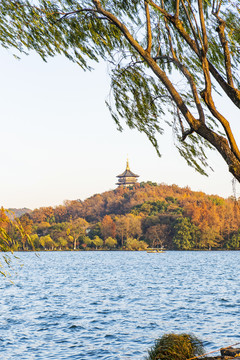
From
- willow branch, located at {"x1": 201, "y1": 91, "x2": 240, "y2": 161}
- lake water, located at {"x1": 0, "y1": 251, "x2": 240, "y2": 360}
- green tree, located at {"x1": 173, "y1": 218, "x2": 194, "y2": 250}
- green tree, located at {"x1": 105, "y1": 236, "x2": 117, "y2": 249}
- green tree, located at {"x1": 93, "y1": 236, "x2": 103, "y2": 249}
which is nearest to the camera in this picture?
willow branch, located at {"x1": 201, "y1": 91, "x2": 240, "y2": 161}

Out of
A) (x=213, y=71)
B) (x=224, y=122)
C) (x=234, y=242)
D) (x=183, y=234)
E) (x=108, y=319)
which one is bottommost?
(x=108, y=319)

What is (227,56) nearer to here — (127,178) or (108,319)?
(108,319)

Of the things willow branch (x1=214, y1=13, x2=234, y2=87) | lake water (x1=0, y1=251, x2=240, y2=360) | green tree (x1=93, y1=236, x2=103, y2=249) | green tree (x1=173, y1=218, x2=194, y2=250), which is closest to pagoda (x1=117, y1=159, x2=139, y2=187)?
green tree (x1=93, y1=236, x2=103, y2=249)

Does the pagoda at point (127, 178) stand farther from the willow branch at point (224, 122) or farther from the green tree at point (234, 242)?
the willow branch at point (224, 122)

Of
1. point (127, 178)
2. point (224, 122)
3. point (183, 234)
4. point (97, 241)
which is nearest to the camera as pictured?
point (224, 122)

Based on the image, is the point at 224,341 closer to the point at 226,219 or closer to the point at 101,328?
the point at 101,328

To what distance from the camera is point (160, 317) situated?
71.0 feet

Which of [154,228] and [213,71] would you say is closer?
[213,71]

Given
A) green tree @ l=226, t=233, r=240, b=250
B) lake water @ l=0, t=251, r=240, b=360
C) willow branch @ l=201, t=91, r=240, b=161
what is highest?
green tree @ l=226, t=233, r=240, b=250

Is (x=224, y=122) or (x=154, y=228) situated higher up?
(x=154, y=228)

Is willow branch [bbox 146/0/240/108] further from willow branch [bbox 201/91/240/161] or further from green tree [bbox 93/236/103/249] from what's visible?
green tree [bbox 93/236/103/249]

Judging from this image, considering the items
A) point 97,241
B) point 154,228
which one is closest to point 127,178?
point 97,241

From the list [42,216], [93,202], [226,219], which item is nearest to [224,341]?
[226,219]

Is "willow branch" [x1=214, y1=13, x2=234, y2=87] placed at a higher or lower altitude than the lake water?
higher
